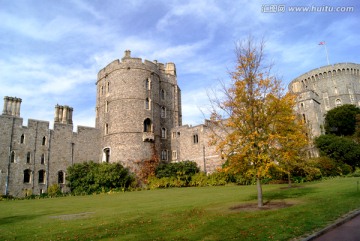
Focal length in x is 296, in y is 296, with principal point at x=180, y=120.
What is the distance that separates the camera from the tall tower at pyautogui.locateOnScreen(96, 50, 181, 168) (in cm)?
3756

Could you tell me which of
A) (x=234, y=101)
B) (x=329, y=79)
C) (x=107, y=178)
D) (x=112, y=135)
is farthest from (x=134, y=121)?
(x=329, y=79)

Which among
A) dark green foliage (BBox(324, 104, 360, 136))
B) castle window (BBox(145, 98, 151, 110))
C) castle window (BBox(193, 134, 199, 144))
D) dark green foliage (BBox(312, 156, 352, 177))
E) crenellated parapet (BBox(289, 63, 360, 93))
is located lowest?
dark green foliage (BBox(312, 156, 352, 177))

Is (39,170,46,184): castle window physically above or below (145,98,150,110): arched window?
below

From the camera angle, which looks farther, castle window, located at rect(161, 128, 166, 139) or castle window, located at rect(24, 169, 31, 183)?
castle window, located at rect(161, 128, 166, 139)

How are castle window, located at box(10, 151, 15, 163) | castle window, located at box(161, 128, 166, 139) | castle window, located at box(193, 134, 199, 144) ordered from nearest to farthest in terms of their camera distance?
castle window, located at box(10, 151, 15, 163) < castle window, located at box(193, 134, 199, 144) < castle window, located at box(161, 128, 166, 139)

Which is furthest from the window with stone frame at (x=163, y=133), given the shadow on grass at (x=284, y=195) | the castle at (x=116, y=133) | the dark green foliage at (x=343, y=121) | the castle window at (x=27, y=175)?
the dark green foliage at (x=343, y=121)

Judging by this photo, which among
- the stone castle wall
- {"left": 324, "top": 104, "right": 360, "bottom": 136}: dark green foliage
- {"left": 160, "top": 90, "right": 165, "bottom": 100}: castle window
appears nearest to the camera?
the stone castle wall

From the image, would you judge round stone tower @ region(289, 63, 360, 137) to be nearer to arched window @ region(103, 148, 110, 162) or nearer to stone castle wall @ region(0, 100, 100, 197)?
arched window @ region(103, 148, 110, 162)

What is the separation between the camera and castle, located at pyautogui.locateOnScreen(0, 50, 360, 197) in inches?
1347

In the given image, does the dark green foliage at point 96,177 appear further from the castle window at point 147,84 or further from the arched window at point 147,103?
the castle window at point 147,84

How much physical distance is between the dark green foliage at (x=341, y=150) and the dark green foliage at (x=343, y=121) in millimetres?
14205

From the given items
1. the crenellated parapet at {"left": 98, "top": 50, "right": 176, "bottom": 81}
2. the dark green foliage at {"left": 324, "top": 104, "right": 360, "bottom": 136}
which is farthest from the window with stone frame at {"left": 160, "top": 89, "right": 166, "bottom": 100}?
the dark green foliage at {"left": 324, "top": 104, "right": 360, "bottom": 136}

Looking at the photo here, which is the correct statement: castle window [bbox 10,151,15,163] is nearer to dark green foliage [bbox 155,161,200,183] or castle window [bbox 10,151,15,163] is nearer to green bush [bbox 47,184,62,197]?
green bush [bbox 47,184,62,197]

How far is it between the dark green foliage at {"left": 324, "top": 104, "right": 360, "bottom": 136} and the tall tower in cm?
2735
